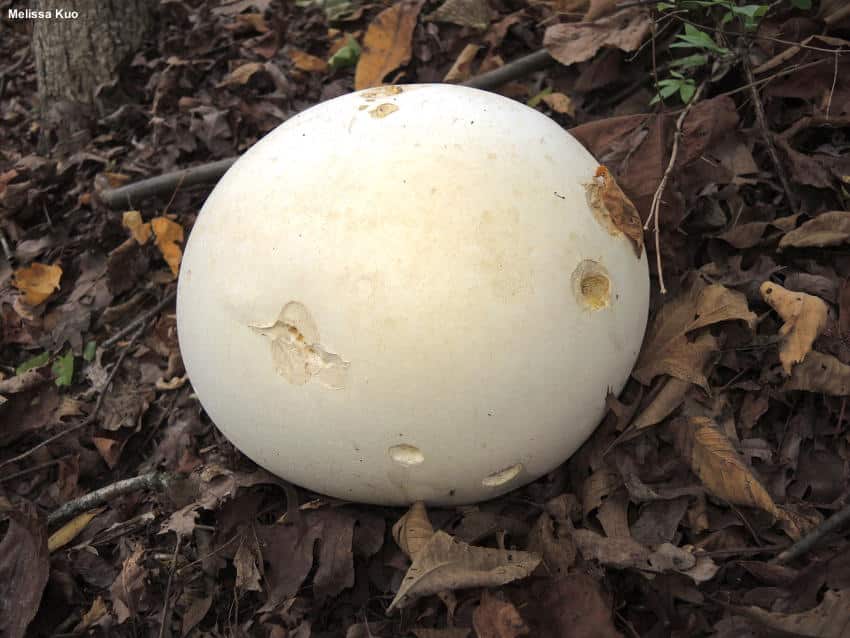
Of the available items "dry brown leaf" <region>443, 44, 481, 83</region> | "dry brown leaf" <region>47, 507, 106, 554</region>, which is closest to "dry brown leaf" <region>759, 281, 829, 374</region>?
"dry brown leaf" <region>443, 44, 481, 83</region>

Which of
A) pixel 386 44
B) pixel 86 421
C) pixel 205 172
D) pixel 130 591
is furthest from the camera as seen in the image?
pixel 386 44

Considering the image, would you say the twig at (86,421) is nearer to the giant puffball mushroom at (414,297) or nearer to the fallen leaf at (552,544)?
the giant puffball mushroom at (414,297)

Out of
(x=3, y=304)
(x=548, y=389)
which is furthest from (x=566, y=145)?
(x=3, y=304)

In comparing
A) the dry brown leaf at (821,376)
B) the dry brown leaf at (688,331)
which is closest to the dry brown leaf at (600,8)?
the dry brown leaf at (688,331)

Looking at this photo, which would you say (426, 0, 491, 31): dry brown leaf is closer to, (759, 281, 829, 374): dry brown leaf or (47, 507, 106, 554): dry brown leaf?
(759, 281, 829, 374): dry brown leaf

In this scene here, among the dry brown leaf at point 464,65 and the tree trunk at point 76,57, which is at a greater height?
the dry brown leaf at point 464,65

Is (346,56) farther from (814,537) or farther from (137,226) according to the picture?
(814,537)

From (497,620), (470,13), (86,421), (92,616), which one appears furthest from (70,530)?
(470,13)
